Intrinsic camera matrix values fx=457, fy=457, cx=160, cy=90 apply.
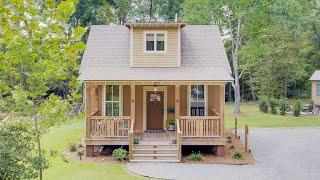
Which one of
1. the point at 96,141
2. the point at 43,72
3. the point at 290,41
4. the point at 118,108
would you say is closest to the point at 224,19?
the point at 290,41

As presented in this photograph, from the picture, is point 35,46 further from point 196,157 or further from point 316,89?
point 316,89

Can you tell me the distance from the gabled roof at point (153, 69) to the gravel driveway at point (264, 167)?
3.64m

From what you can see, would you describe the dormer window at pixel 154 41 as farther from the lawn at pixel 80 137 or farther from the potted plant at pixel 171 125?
the lawn at pixel 80 137

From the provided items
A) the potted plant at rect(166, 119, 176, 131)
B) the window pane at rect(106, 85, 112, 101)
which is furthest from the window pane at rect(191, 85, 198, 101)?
the window pane at rect(106, 85, 112, 101)

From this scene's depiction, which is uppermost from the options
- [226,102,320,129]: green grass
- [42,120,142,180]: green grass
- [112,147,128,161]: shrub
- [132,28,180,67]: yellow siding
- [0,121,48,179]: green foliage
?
[132,28,180,67]: yellow siding

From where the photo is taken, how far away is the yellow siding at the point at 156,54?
20562 mm

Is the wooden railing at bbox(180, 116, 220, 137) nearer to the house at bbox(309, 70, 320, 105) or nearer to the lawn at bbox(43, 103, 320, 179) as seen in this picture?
the lawn at bbox(43, 103, 320, 179)

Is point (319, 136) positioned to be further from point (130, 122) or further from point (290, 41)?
point (290, 41)

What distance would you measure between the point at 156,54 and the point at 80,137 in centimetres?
650

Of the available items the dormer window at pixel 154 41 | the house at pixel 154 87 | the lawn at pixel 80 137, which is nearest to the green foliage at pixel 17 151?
the lawn at pixel 80 137

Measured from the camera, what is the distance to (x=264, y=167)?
16641 millimetres

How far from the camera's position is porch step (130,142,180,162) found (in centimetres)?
A: 1755

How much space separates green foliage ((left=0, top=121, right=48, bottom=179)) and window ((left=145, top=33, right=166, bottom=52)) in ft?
40.5

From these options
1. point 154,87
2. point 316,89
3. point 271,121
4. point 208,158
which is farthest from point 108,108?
point 316,89
